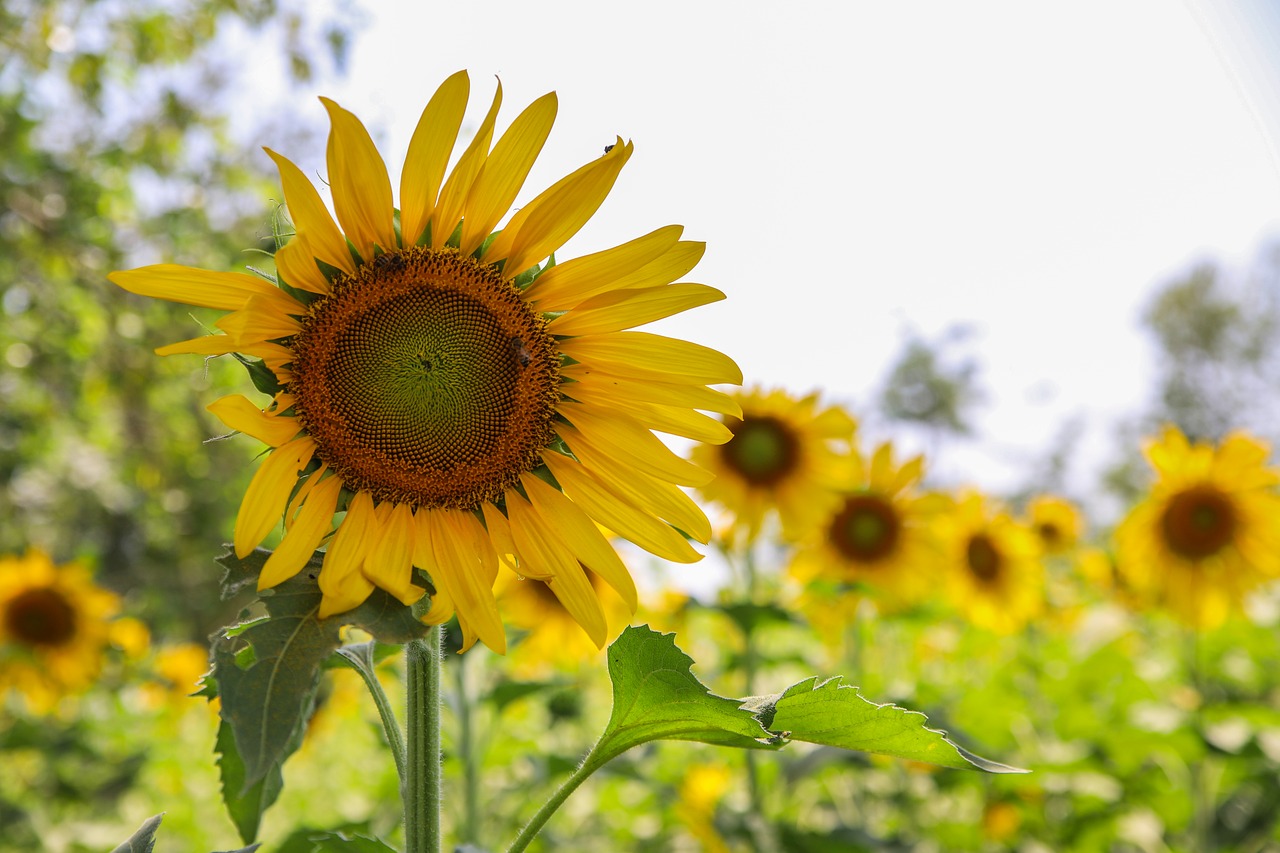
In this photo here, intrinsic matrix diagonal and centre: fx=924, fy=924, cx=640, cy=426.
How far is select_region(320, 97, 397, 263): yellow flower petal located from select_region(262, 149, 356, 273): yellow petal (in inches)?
0.7

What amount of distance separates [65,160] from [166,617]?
3352 millimetres

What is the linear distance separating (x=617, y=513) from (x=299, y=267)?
46 centimetres

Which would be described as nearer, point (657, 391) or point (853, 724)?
point (853, 724)

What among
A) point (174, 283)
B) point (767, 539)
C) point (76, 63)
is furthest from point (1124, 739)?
point (76, 63)

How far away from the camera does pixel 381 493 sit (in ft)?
3.49

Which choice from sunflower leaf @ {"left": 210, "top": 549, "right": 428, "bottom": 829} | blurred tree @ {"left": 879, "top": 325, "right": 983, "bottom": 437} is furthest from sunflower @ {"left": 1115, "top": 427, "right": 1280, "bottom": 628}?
blurred tree @ {"left": 879, "top": 325, "right": 983, "bottom": 437}

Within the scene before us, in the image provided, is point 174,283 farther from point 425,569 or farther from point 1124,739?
point 1124,739

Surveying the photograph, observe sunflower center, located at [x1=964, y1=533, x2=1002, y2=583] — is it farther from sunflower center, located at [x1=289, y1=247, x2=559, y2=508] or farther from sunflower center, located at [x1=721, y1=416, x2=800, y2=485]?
sunflower center, located at [x1=289, y1=247, x2=559, y2=508]

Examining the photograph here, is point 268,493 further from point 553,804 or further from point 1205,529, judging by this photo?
point 1205,529

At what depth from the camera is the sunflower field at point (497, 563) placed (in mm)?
985

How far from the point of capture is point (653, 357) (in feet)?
3.57

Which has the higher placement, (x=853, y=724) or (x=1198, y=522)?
(x=853, y=724)

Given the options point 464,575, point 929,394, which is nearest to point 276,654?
point 464,575

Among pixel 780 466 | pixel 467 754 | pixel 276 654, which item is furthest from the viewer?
pixel 780 466
